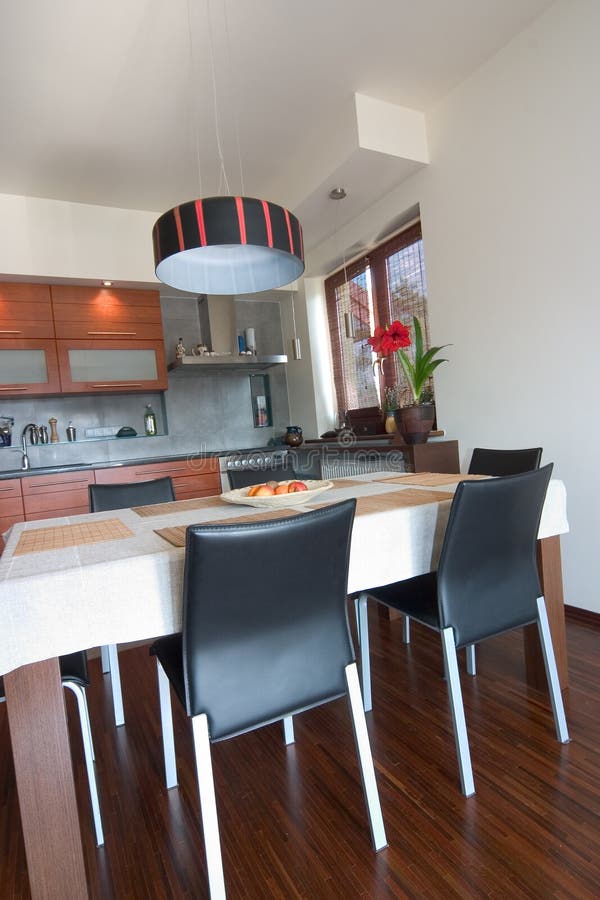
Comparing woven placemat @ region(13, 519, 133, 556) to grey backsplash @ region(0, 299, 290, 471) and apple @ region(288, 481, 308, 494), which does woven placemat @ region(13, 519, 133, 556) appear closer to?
apple @ region(288, 481, 308, 494)

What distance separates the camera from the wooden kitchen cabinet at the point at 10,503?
3506 mm

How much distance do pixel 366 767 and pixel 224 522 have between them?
72 centimetres

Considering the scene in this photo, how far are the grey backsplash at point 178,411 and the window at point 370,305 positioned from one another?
795 millimetres

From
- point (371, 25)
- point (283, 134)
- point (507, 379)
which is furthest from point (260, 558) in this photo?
point (283, 134)

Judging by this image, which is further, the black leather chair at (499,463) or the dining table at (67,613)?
the black leather chair at (499,463)

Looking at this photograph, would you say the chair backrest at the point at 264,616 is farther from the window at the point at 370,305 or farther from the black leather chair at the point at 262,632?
the window at the point at 370,305

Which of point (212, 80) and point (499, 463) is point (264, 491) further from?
point (212, 80)

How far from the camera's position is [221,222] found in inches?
57.1

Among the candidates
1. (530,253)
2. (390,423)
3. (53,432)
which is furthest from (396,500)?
(53,432)

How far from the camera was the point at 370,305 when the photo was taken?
13.0 feet

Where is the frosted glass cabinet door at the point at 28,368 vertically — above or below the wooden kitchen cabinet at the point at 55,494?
above

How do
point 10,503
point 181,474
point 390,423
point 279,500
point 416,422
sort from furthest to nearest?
point 181,474 → point 10,503 → point 390,423 → point 416,422 → point 279,500

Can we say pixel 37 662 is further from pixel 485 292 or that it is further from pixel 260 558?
pixel 485 292

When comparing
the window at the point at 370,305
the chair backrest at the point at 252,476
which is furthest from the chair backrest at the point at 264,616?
the window at the point at 370,305
